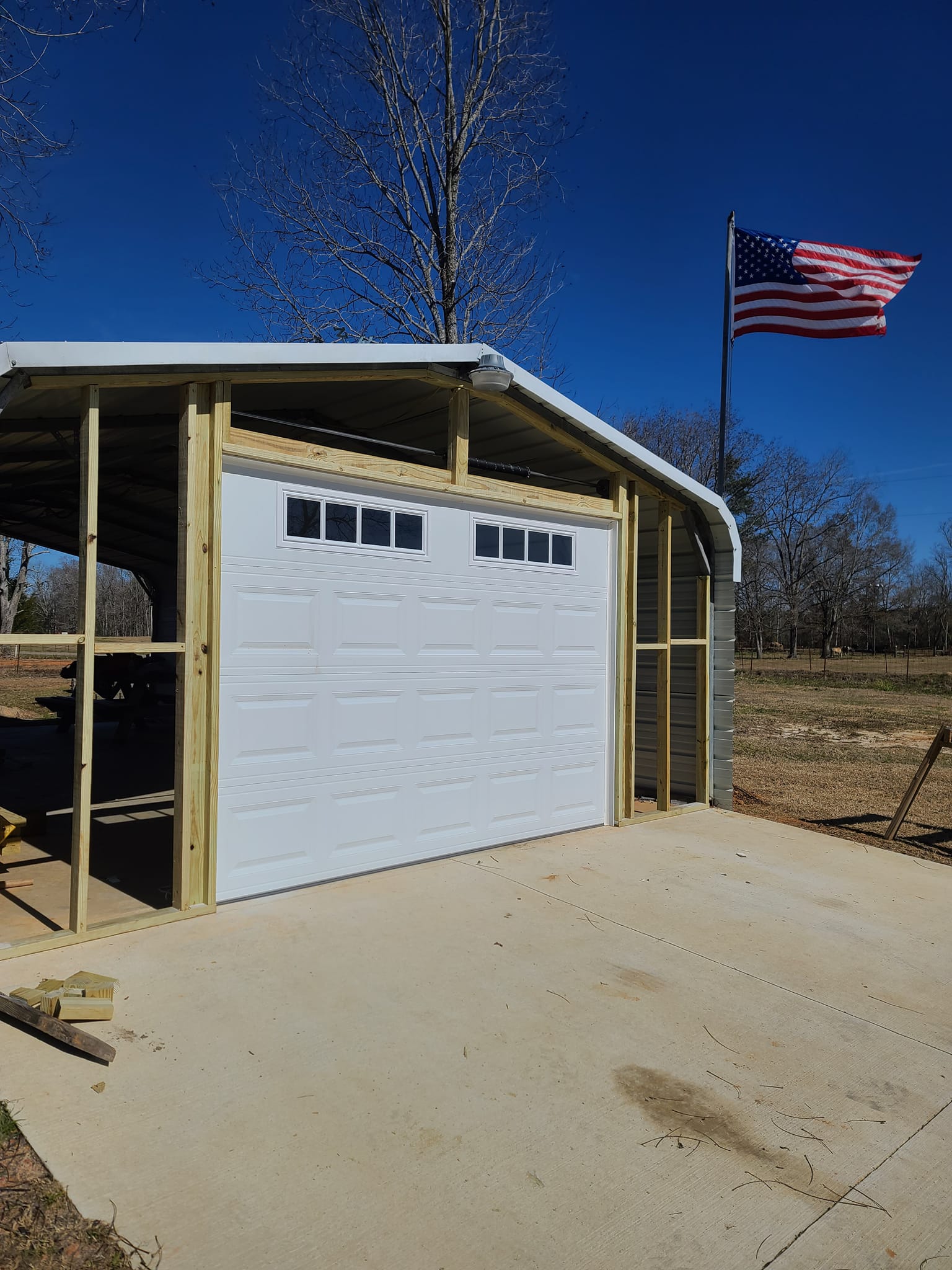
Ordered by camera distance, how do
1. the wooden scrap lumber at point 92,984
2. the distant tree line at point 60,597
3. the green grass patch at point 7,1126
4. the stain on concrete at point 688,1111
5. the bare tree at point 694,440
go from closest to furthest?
the green grass patch at point 7,1126 < the stain on concrete at point 688,1111 < the wooden scrap lumber at point 92,984 < the bare tree at point 694,440 < the distant tree line at point 60,597

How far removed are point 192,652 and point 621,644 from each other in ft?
13.0

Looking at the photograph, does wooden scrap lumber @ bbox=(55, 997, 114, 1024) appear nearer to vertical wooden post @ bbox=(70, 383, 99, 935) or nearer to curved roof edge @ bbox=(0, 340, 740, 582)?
vertical wooden post @ bbox=(70, 383, 99, 935)

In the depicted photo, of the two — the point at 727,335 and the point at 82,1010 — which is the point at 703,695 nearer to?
the point at 727,335

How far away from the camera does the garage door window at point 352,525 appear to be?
5098mm

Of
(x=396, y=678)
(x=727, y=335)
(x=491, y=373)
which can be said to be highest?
(x=727, y=335)

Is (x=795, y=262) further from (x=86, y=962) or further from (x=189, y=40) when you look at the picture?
(x=86, y=962)

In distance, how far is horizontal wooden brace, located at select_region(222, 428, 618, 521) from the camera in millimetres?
4855

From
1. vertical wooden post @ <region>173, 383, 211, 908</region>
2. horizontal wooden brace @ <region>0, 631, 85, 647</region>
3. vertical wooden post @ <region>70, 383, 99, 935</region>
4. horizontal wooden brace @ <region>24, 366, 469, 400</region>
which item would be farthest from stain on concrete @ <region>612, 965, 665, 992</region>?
horizontal wooden brace @ <region>24, 366, 469, 400</region>

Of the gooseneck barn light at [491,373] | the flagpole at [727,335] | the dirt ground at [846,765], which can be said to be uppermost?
the flagpole at [727,335]

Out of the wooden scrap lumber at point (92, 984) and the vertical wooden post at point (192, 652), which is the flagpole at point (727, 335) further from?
the wooden scrap lumber at point (92, 984)

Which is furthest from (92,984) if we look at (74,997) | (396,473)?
(396,473)

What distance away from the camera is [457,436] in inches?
234

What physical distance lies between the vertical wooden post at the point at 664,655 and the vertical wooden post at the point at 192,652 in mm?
4461

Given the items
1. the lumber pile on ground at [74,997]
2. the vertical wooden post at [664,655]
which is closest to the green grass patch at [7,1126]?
the lumber pile on ground at [74,997]
